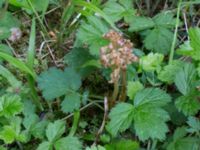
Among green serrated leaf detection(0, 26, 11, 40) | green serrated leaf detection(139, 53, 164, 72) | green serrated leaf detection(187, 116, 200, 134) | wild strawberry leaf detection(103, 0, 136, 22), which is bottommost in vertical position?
green serrated leaf detection(187, 116, 200, 134)

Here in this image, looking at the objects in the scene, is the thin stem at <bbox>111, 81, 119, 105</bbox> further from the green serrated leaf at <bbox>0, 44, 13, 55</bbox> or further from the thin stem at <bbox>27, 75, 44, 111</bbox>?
the green serrated leaf at <bbox>0, 44, 13, 55</bbox>

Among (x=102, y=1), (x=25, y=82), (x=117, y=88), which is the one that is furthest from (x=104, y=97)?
(x=102, y=1)

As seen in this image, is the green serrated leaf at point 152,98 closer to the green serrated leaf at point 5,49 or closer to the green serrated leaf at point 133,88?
the green serrated leaf at point 133,88

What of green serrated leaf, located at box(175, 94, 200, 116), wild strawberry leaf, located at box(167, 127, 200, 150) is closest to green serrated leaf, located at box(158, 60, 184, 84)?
green serrated leaf, located at box(175, 94, 200, 116)

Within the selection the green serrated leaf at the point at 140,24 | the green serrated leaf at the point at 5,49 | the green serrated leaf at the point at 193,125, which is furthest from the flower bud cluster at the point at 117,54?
the green serrated leaf at the point at 5,49

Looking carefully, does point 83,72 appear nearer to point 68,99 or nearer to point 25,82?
point 68,99

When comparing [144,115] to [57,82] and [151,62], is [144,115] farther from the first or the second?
[57,82]
